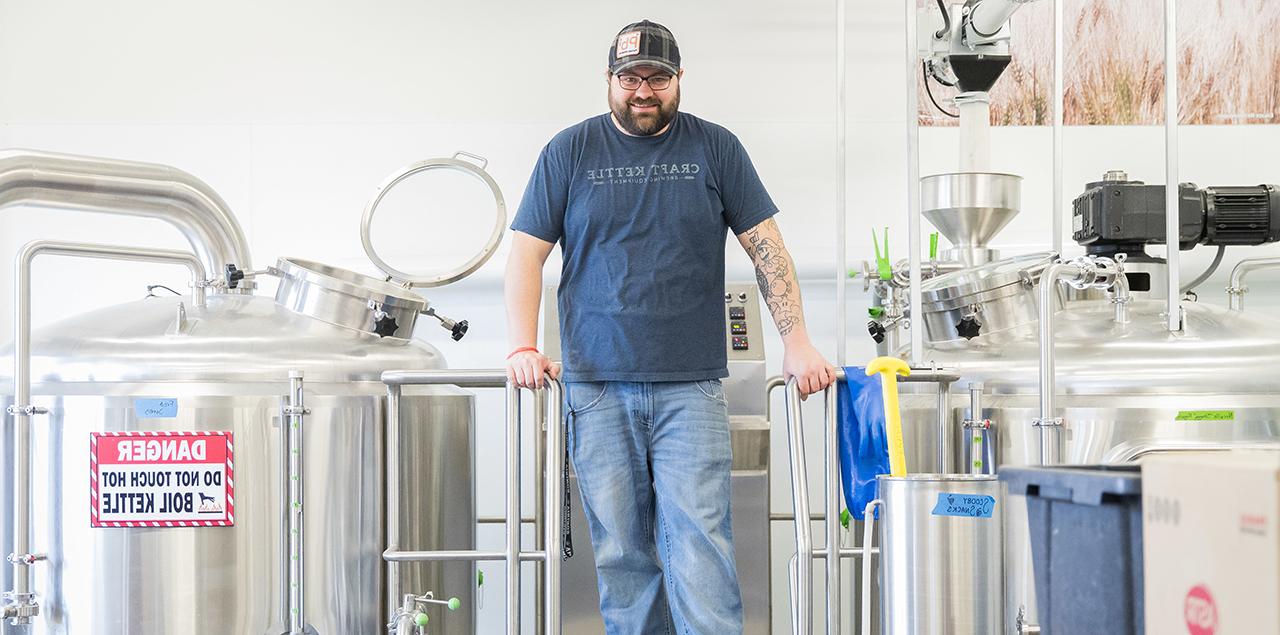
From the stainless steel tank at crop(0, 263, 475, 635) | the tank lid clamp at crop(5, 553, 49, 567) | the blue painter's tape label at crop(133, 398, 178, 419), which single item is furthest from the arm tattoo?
the tank lid clamp at crop(5, 553, 49, 567)

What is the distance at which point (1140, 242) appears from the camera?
3.46m

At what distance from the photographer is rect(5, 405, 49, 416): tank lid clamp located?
2.73 metres

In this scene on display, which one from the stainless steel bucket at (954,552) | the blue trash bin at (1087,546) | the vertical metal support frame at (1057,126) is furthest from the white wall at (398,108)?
the blue trash bin at (1087,546)

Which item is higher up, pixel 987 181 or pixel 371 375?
pixel 987 181

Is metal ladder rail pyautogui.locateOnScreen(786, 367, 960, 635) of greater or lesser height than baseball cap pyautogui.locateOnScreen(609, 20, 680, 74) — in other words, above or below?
below

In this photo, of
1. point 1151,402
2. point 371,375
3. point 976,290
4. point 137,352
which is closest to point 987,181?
point 976,290

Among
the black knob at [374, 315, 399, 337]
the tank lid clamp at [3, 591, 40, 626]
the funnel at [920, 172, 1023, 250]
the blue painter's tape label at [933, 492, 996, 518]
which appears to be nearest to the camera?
the blue painter's tape label at [933, 492, 996, 518]

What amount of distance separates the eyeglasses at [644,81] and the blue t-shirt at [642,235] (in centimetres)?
12

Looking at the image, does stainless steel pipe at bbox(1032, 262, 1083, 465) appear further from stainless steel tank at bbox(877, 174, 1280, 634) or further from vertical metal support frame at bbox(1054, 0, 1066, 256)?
vertical metal support frame at bbox(1054, 0, 1066, 256)

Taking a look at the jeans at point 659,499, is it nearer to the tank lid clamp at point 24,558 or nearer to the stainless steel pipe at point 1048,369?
the stainless steel pipe at point 1048,369

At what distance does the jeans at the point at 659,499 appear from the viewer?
251 centimetres

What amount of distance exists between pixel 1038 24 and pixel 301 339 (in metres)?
3.28

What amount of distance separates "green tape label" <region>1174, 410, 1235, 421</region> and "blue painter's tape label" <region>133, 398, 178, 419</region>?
8.20 ft

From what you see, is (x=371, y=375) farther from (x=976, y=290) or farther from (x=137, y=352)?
(x=976, y=290)
